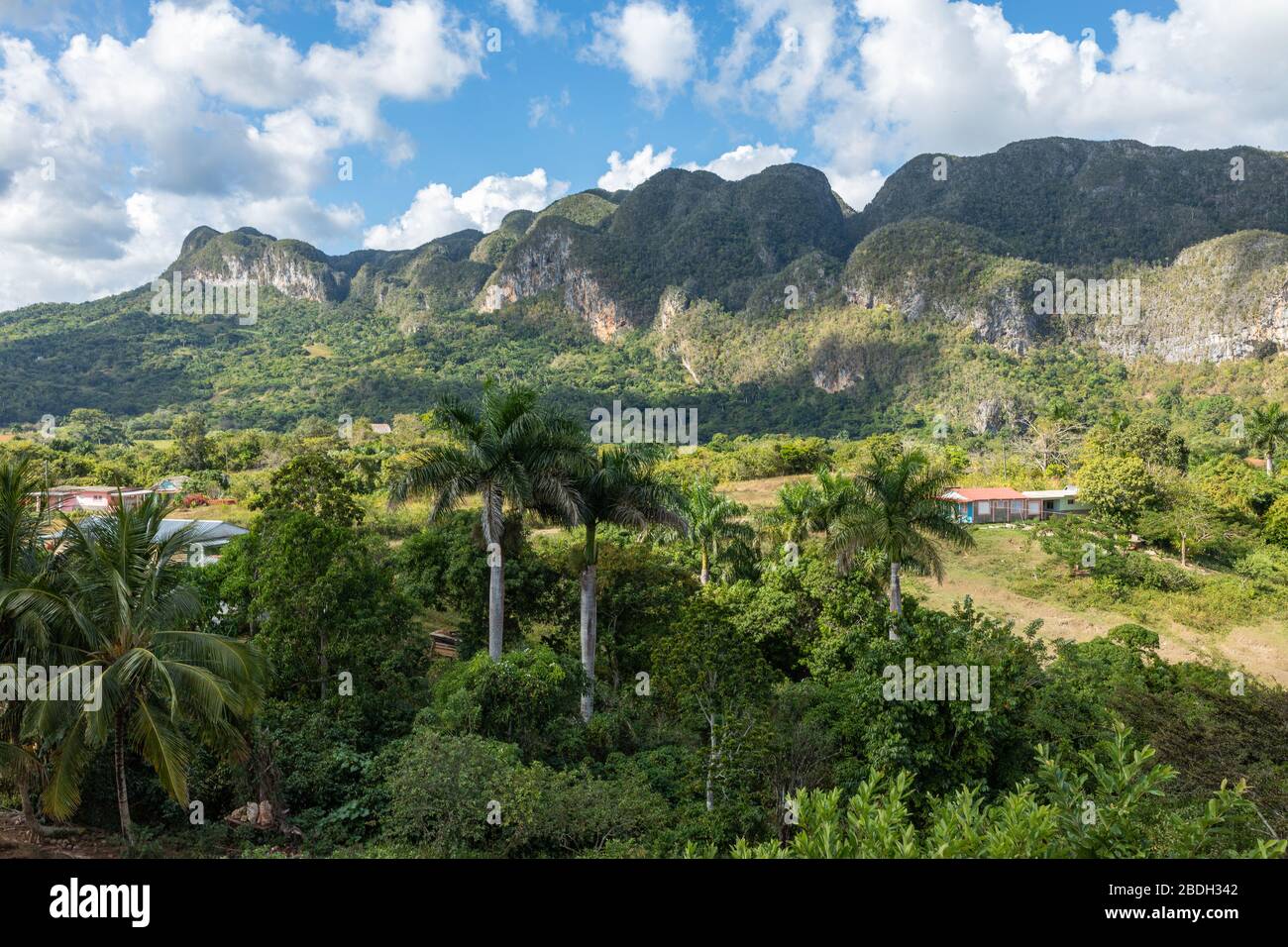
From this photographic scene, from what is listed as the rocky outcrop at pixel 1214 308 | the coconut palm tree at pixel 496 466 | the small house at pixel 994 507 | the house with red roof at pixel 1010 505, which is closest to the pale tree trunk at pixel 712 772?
the coconut palm tree at pixel 496 466

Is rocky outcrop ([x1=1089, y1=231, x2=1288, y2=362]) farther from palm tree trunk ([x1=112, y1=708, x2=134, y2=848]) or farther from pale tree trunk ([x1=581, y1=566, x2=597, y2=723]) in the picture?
palm tree trunk ([x1=112, y1=708, x2=134, y2=848])

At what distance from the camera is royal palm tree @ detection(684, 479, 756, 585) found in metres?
19.7

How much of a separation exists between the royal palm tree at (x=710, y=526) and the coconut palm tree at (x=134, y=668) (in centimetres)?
1305

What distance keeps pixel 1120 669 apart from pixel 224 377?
424ft

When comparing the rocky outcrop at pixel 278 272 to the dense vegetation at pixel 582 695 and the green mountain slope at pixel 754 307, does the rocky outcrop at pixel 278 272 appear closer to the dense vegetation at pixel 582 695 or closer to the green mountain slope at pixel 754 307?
the green mountain slope at pixel 754 307

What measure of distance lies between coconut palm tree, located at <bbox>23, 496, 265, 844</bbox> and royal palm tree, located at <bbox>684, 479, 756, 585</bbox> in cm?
1305

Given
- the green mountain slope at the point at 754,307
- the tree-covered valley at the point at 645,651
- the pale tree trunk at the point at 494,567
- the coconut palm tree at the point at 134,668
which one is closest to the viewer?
the coconut palm tree at the point at 134,668

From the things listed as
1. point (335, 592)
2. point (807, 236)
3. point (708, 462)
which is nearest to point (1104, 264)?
point (807, 236)

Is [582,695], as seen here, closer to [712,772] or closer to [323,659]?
[712,772]

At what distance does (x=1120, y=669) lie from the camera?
14.4 m

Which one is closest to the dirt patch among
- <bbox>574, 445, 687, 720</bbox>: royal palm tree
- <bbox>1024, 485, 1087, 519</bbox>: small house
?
<bbox>574, 445, 687, 720</bbox>: royal palm tree

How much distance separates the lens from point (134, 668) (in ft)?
22.1

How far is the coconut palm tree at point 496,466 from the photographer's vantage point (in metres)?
13.0

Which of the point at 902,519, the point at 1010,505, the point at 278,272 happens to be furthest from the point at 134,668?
the point at 278,272
